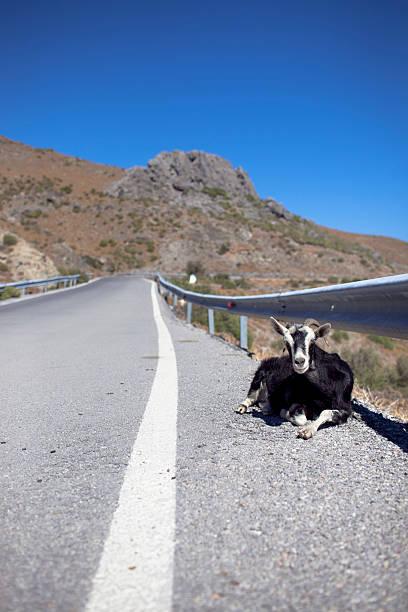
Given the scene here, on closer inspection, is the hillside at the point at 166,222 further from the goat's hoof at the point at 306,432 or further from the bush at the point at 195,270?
the goat's hoof at the point at 306,432

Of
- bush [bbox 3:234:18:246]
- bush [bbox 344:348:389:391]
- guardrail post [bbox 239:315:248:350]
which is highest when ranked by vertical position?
bush [bbox 3:234:18:246]

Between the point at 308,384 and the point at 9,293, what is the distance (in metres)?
20.1

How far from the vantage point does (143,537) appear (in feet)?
6.94

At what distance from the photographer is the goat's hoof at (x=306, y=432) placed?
3.46 meters

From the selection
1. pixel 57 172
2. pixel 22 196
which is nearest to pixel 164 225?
pixel 22 196

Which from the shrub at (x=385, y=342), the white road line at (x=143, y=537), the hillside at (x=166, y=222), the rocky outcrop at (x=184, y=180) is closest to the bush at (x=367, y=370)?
the shrub at (x=385, y=342)

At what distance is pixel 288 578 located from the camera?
1.80m

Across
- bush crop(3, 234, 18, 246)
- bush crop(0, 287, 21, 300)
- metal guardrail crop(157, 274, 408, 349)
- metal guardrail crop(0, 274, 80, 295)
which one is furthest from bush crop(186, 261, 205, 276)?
metal guardrail crop(157, 274, 408, 349)

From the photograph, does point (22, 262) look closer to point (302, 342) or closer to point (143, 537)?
point (302, 342)

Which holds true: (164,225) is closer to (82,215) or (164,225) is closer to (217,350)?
(82,215)

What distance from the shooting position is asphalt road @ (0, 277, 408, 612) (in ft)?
5.72

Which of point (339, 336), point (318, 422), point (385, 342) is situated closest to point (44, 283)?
point (339, 336)

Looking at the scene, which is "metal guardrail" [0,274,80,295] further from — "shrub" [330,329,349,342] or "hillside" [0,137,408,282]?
"hillside" [0,137,408,282]

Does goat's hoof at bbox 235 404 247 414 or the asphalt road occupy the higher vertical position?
the asphalt road
